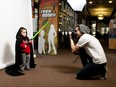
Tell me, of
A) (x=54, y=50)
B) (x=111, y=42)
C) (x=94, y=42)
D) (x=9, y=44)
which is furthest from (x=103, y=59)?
(x=111, y=42)

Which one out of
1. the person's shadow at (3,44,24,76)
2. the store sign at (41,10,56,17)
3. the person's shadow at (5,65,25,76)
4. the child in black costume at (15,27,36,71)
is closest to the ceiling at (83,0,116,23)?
the store sign at (41,10,56,17)

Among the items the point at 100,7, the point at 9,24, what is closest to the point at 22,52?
the point at 9,24

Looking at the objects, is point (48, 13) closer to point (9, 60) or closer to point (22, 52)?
point (9, 60)

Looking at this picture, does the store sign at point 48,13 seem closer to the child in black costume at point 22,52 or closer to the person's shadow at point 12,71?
the child in black costume at point 22,52

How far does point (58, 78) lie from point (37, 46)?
150 inches

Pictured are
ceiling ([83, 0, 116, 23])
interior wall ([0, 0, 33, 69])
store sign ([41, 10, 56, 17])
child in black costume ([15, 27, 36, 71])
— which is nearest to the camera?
child in black costume ([15, 27, 36, 71])

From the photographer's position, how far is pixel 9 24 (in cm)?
510

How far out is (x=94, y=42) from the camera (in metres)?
4.18

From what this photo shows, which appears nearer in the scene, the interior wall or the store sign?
the interior wall

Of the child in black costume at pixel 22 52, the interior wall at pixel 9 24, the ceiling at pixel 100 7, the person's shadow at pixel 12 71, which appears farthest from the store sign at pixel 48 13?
the ceiling at pixel 100 7

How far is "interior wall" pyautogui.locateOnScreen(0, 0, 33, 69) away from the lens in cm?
486

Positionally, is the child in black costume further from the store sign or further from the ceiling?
the ceiling

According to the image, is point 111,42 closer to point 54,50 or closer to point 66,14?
point 66,14

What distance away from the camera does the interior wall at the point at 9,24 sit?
4859 mm
